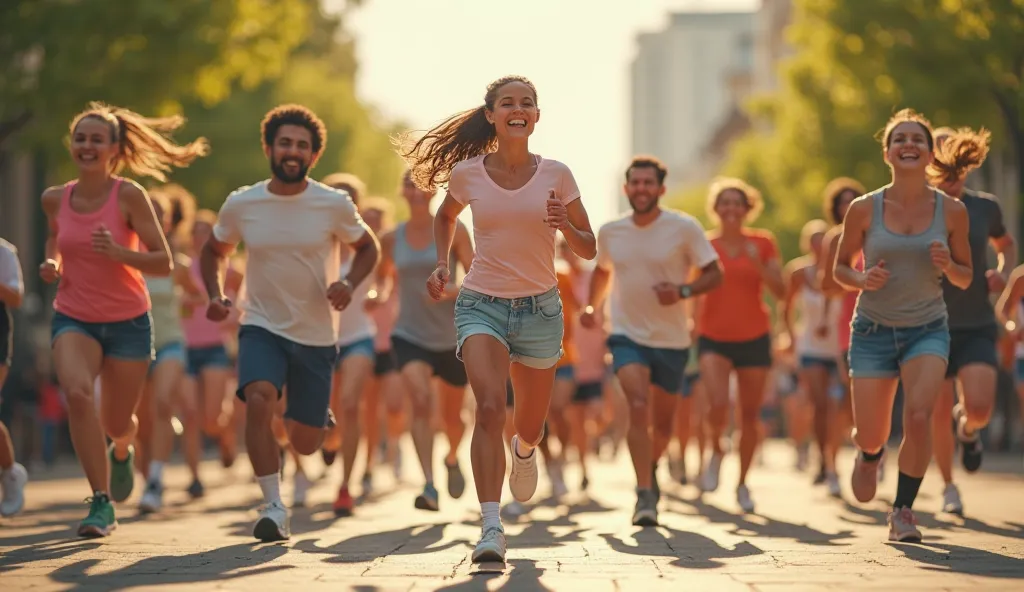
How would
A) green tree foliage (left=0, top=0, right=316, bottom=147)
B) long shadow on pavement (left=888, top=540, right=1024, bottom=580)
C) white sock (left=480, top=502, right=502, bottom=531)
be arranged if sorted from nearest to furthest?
long shadow on pavement (left=888, top=540, right=1024, bottom=580) → white sock (left=480, top=502, right=502, bottom=531) → green tree foliage (left=0, top=0, right=316, bottom=147)

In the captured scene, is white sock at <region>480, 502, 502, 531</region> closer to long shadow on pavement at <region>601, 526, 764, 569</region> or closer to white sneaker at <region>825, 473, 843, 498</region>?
long shadow on pavement at <region>601, 526, 764, 569</region>

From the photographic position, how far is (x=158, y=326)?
14.3m

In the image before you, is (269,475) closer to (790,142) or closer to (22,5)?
(22,5)

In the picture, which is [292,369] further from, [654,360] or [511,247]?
[654,360]

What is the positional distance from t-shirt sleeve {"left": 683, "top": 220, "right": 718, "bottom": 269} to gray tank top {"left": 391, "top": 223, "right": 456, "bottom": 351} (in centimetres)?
184

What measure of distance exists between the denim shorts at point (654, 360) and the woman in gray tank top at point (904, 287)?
2.18 m

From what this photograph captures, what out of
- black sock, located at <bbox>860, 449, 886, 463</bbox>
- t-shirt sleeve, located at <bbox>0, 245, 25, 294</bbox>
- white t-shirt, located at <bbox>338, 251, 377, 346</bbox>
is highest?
t-shirt sleeve, located at <bbox>0, 245, 25, 294</bbox>

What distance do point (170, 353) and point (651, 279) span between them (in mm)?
3949

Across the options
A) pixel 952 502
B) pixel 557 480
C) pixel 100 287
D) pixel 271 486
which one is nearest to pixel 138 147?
pixel 100 287

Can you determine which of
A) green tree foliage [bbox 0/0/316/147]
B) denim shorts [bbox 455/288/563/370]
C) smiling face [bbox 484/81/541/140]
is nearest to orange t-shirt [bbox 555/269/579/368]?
denim shorts [bbox 455/288/563/370]

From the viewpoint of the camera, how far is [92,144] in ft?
34.9

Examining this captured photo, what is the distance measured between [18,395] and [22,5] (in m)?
5.21

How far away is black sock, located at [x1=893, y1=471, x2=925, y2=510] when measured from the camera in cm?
994

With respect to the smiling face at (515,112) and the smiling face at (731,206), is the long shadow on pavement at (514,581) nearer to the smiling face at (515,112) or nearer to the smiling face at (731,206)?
the smiling face at (515,112)
